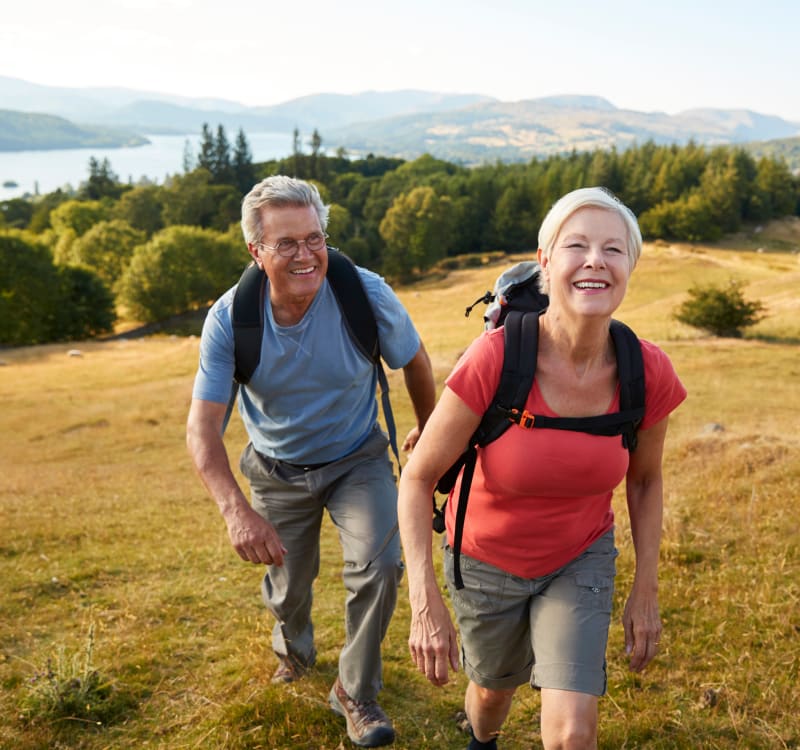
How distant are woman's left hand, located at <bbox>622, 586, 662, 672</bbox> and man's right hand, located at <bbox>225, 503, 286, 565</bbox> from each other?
161 centimetres

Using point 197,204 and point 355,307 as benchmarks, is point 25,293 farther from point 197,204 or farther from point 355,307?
point 355,307

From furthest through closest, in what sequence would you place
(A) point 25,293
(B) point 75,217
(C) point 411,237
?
(B) point 75,217 → (C) point 411,237 → (A) point 25,293

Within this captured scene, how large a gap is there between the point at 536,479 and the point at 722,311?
2962cm

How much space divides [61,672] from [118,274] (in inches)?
2932

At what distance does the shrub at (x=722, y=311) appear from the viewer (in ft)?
97.0

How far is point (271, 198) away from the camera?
3979 mm

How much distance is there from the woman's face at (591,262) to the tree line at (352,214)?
60.6 m

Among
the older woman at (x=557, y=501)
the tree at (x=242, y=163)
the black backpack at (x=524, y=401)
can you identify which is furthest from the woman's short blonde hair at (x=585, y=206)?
the tree at (x=242, y=163)

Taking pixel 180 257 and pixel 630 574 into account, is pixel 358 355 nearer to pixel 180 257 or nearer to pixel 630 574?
pixel 630 574

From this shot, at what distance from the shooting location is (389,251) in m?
83.9

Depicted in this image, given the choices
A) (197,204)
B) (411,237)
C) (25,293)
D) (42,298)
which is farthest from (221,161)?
(25,293)

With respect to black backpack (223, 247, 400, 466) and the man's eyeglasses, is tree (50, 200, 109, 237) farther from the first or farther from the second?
the man's eyeglasses

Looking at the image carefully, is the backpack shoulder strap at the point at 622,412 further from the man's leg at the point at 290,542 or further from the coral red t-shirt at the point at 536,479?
the man's leg at the point at 290,542

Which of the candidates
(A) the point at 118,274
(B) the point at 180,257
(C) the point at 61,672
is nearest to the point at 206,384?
(C) the point at 61,672
